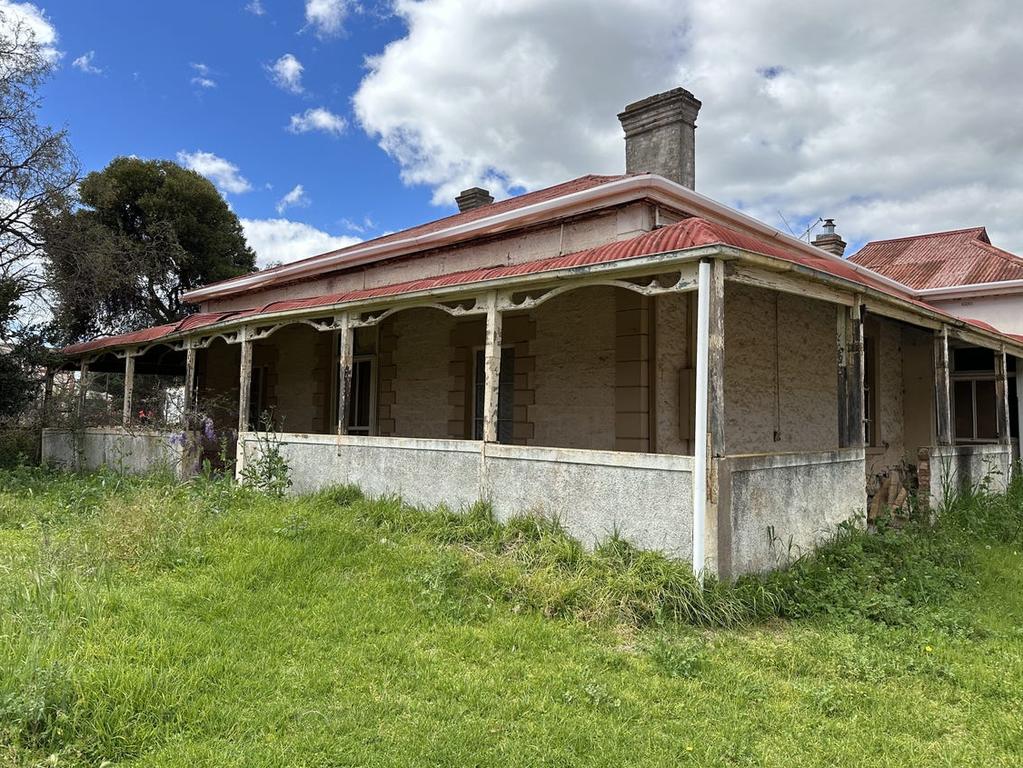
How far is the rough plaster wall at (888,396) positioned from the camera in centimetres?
1186

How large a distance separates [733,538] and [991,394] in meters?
10.4

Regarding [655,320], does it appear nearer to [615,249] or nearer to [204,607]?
[615,249]

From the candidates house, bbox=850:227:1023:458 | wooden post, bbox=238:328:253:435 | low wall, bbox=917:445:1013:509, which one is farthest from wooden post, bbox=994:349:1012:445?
wooden post, bbox=238:328:253:435

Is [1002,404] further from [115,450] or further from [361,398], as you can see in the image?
[115,450]

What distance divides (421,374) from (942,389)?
754cm

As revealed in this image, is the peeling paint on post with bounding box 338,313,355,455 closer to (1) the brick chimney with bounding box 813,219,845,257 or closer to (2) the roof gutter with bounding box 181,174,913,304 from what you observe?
(2) the roof gutter with bounding box 181,174,913,304

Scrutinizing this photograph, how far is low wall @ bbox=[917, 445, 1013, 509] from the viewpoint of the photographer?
8.23 meters

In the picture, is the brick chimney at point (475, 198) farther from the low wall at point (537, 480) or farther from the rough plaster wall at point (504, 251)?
the low wall at point (537, 480)

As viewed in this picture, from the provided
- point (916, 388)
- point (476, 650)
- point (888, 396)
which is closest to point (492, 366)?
point (476, 650)

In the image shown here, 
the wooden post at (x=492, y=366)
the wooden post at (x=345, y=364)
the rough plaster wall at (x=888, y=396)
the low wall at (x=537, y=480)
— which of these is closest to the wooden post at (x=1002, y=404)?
the rough plaster wall at (x=888, y=396)

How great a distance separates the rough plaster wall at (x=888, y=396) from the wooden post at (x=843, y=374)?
208 inches

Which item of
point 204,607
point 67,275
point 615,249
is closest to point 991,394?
point 615,249

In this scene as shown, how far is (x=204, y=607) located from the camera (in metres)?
4.58

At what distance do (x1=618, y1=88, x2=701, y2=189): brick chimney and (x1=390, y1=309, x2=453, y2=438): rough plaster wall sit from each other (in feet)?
13.2
